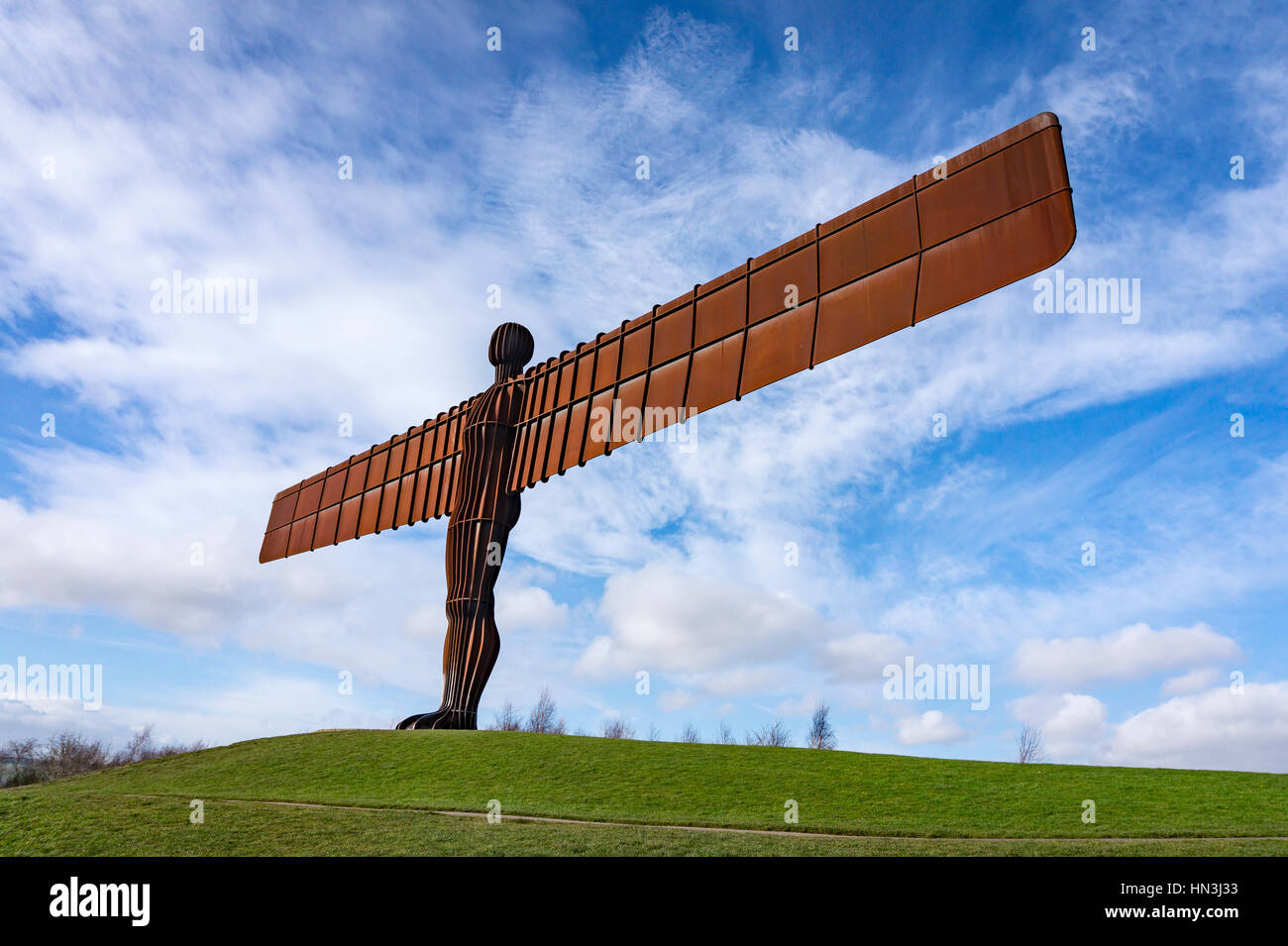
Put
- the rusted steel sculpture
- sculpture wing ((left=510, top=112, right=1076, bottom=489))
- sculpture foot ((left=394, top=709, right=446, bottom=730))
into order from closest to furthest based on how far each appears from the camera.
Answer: sculpture wing ((left=510, top=112, right=1076, bottom=489)), the rusted steel sculpture, sculpture foot ((left=394, top=709, right=446, bottom=730))

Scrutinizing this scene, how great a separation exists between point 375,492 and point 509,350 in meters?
5.11

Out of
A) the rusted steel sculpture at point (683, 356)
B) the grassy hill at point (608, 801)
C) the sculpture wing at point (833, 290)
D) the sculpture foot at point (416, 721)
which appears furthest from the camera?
the sculpture foot at point (416, 721)

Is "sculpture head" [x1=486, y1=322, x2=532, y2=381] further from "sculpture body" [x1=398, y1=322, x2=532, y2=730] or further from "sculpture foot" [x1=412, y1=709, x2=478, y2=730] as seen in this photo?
"sculpture foot" [x1=412, y1=709, x2=478, y2=730]

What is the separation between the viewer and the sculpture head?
61.9 feet

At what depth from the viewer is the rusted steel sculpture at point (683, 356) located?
35.7 feet

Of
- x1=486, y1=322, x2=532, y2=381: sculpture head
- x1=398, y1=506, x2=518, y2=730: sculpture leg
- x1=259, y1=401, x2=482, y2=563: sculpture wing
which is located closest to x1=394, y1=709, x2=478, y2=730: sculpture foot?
x1=398, y1=506, x2=518, y2=730: sculpture leg

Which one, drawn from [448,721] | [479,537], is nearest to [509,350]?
[479,537]

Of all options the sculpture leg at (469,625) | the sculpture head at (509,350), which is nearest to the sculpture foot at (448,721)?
the sculpture leg at (469,625)

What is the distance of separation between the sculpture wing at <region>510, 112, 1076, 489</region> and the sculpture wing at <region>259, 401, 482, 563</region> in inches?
127

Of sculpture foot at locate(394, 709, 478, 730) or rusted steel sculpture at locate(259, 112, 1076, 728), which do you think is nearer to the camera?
rusted steel sculpture at locate(259, 112, 1076, 728)

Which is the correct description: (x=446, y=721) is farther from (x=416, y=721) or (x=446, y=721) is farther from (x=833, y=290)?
(x=833, y=290)

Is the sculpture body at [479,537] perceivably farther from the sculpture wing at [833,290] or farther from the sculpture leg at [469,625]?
the sculpture wing at [833,290]

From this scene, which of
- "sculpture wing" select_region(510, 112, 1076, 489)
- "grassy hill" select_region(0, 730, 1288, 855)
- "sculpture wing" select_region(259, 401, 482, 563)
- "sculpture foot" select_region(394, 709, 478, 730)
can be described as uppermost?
"sculpture wing" select_region(510, 112, 1076, 489)

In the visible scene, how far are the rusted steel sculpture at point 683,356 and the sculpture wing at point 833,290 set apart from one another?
0.02 m
